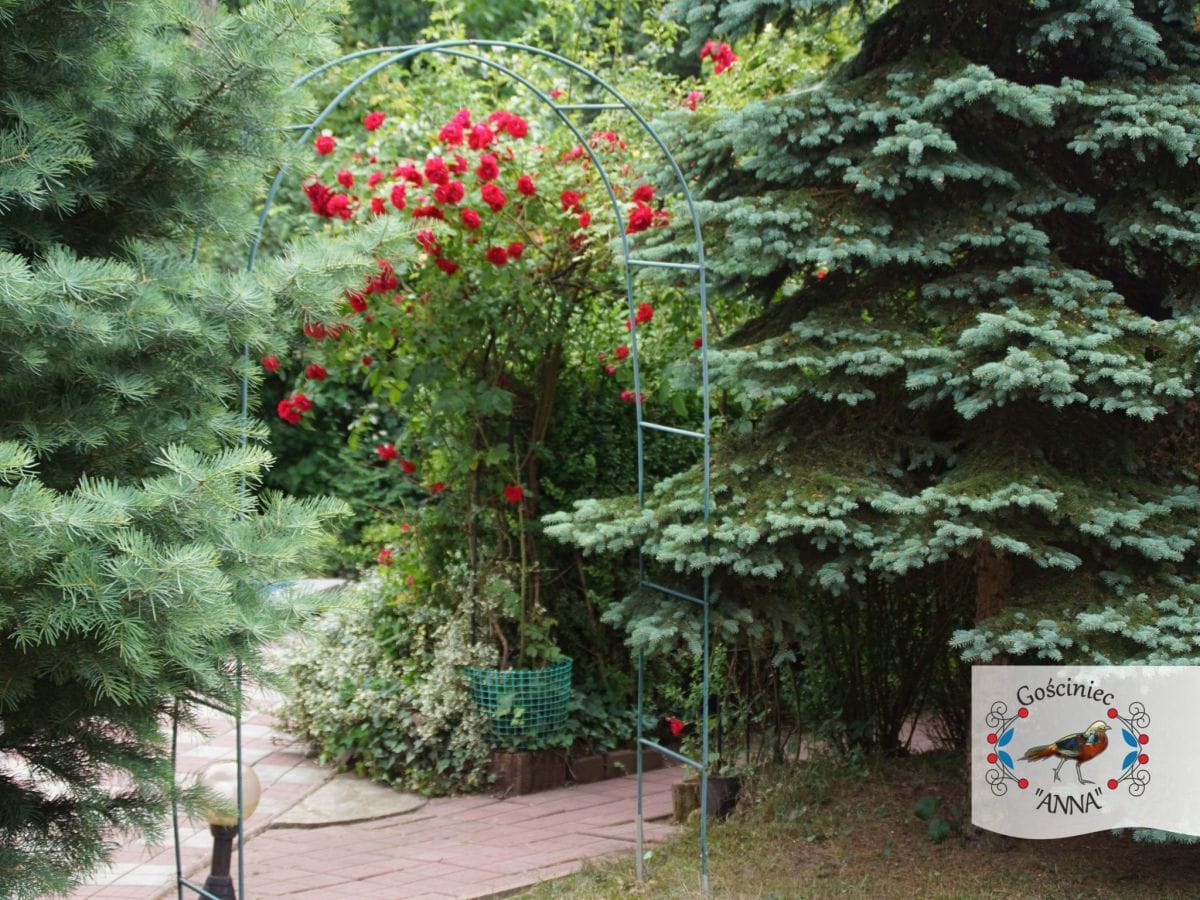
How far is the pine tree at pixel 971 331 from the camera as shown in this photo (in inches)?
158

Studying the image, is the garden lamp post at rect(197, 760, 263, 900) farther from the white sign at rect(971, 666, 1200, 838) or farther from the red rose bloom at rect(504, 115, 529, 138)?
the red rose bloom at rect(504, 115, 529, 138)

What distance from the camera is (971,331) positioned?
13.2 ft

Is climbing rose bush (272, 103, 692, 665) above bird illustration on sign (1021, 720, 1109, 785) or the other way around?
above

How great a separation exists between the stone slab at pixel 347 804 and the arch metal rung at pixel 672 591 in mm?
1885

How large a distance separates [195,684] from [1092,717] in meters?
2.69

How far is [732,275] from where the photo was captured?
4.86 m

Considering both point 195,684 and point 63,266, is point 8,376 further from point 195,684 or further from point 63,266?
point 195,684

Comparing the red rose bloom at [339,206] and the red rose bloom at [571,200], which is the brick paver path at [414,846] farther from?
the red rose bloom at [571,200]

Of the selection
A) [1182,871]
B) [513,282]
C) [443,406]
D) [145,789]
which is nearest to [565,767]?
[443,406]

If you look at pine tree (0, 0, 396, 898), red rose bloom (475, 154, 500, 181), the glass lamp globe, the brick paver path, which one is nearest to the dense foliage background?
pine tree (0, 0, 396, 898)

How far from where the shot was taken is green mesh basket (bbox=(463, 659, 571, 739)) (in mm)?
6082

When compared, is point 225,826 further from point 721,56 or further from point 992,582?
point 721,56

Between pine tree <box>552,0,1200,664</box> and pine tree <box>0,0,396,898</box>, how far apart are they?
1.89 m

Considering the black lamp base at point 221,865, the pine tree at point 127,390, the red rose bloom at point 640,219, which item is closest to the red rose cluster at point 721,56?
the red rose bloom at point 640,219
